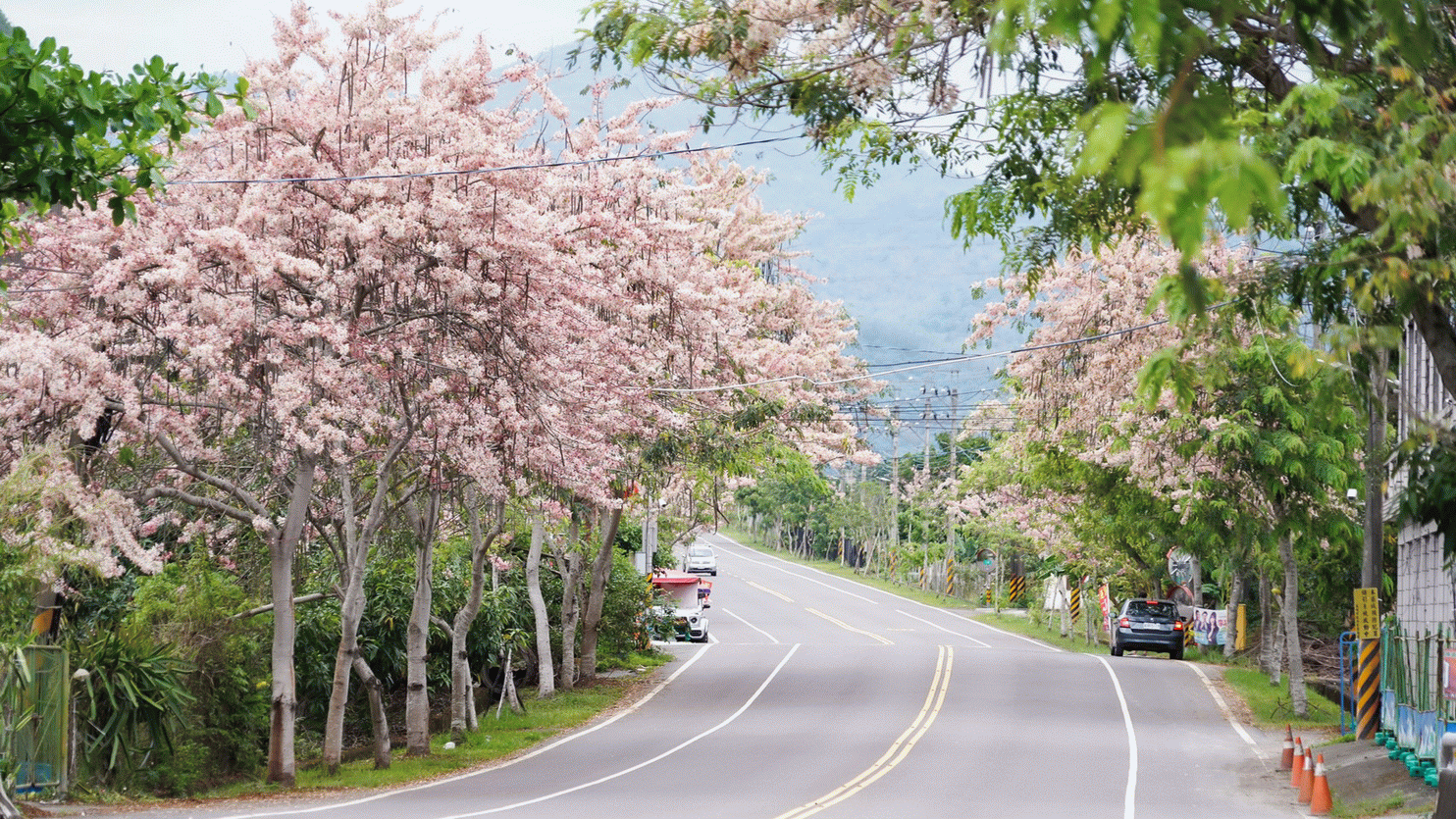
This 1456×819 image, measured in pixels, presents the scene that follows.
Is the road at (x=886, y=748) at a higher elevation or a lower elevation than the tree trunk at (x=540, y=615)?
lower

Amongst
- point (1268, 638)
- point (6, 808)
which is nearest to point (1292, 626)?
point (1268, 638)

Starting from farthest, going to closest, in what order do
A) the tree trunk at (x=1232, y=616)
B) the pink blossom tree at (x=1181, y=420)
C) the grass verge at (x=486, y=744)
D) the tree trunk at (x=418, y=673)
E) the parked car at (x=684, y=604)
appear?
1. the parked car at (x=684, y=604)
2. the tree trunk at (x=1232, y=616)
3. the pink blossom tree at (x=1181, y=420)
4. the tree trunk at (x=418, y=673)
5. the grass verge at (x=486, y=744)

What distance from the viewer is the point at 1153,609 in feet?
139

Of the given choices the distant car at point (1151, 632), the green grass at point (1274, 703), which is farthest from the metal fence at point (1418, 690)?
the distant car at point (1151, 632)

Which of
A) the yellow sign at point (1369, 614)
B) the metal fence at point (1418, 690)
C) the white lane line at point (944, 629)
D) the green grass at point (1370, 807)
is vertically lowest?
the white lane line at point (944, 629)

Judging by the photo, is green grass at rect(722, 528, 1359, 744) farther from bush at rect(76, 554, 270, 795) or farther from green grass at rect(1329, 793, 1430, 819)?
bush at rect(76, 554, 270, 795)

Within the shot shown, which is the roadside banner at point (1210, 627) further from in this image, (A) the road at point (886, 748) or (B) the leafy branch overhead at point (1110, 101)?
(B) the leafy branch overhead at point (1110, 101)

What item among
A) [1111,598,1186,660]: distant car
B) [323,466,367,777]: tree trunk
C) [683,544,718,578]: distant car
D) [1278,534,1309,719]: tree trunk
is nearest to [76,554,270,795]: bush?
[323,466,367,777]: tree trunk

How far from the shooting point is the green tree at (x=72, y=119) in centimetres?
859

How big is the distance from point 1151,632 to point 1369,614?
1782cm

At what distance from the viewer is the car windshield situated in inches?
1660

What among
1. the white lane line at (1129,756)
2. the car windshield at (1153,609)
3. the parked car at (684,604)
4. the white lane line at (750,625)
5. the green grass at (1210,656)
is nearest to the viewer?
the white lane line at (1129,756)

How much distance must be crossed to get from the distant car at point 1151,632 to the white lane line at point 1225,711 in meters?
1.72

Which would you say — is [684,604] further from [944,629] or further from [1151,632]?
[1151,632]
